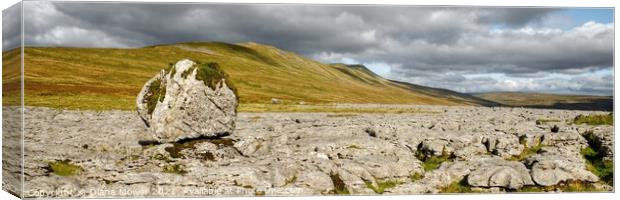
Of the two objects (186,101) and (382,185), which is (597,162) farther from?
(186,101)

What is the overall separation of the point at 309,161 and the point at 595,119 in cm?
1769

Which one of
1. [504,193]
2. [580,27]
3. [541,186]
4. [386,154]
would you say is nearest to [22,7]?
[386,154]

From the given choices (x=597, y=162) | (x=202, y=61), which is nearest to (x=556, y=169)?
(x=597, y=162)

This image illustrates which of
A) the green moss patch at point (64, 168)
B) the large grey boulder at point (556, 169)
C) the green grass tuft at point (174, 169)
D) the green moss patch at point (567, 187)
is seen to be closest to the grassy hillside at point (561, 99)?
the large grey boulder at point (556, 169)

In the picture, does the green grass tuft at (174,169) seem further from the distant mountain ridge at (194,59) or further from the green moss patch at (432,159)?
the green moss patch at (432,159)

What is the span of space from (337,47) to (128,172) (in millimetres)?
13887

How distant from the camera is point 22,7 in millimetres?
24031

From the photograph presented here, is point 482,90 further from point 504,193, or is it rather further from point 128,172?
point 128,172

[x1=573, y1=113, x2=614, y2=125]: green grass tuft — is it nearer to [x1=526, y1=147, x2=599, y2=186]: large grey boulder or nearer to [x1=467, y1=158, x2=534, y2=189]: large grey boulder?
[x1=526, y1=147, x2=599, y2=186]: large grey boulder

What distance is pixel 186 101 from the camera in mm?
27344

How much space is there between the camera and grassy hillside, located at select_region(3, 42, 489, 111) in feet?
123

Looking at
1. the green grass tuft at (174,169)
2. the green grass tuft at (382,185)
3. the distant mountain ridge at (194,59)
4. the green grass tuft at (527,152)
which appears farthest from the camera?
the distant mountain ridge at (194,59)

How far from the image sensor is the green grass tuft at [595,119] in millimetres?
30883

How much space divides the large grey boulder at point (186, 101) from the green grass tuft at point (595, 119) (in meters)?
20.3
